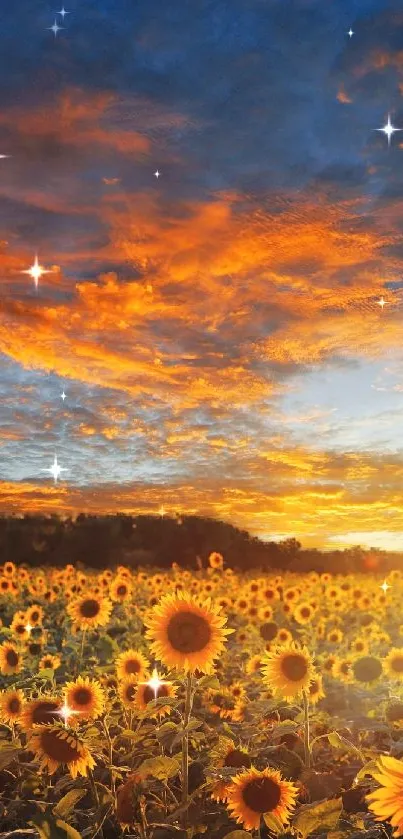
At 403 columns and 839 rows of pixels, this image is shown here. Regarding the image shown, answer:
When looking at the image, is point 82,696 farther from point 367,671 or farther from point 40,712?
point 367,671

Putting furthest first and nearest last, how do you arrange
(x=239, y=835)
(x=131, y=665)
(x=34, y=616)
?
(x=34, y=616) < (x=131, y=665) < (x=239, y=835)

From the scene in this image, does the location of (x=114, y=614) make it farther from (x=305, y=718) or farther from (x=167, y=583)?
(x=305, y=718)

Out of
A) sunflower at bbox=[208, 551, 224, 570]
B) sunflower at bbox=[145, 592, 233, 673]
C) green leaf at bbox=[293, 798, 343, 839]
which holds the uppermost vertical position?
sunflower at bbox=[208, 551, 224, 570]

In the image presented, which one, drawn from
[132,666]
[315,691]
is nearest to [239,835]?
[132,666]

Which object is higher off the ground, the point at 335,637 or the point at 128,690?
the point at 128,690

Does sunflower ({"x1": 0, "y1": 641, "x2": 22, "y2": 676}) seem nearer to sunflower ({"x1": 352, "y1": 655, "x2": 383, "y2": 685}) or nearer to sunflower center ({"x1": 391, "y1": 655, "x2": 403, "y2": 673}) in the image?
sunflower ({"x1": 352, "y1": 655, "x2": 383, "y2": 685})

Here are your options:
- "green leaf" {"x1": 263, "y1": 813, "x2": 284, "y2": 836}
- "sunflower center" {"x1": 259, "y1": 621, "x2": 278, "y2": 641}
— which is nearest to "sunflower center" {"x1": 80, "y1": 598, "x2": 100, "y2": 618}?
"sunflower center" {"x1": 259, "y1": 621, "x2": 278, "y2": 641}
